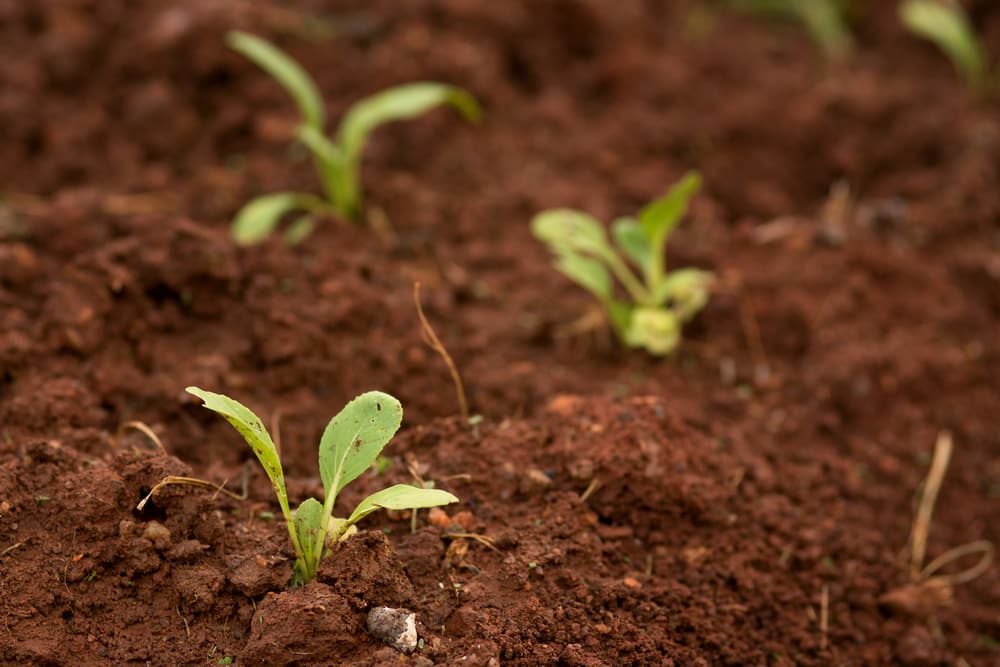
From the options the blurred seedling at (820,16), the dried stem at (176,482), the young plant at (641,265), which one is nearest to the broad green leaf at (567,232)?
the young plant at (641,265)

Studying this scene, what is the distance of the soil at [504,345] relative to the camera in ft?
5.37

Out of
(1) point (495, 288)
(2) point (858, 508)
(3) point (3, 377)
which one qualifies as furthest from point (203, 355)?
(2) point (858, 508)

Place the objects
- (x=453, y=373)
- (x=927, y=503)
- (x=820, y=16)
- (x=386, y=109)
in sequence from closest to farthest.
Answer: (x=453, y=373) < (x=927, y=503) < (x=386, y=109) < (x=820, y=16)

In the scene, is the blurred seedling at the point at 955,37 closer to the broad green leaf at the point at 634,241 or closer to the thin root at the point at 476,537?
the broad green leaf at the point at 634,241

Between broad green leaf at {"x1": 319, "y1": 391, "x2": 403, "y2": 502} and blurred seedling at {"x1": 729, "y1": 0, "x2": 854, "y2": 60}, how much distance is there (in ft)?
8.13

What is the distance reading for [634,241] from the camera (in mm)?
2277

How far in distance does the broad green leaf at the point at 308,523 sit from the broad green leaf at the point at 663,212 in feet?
3.27

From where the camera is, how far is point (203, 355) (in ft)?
6.90

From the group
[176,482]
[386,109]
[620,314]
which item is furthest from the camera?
[386,109]

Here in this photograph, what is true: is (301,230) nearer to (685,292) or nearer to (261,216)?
(261,216)

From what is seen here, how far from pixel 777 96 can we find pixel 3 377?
2.32 meters

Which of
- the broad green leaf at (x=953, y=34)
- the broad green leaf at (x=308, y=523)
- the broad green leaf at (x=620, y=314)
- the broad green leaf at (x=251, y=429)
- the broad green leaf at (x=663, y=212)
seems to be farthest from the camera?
the broad green leaf at (x=953, y=34)

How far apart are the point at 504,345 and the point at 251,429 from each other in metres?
0.86

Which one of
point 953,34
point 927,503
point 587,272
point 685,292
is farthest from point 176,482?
point 953,34
